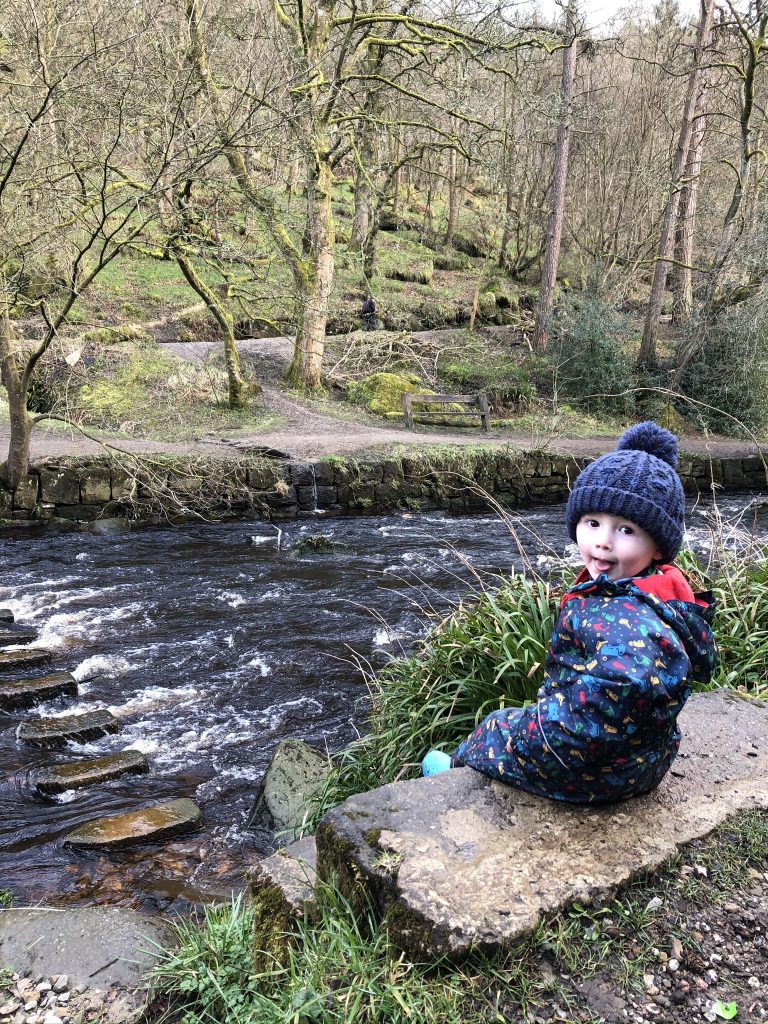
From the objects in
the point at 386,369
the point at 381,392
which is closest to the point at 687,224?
the point at 386,369

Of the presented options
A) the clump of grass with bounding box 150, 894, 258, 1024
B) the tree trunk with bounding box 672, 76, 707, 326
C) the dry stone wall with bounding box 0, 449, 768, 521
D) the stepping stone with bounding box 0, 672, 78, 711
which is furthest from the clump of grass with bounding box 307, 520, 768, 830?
the tree trunk with bounding box 672, 76, 707, 326

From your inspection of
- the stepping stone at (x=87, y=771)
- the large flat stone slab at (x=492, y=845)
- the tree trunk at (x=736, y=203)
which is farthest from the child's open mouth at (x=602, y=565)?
the tree trunk at (x=736, y=203)

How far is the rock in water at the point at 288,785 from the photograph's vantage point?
4.11 m

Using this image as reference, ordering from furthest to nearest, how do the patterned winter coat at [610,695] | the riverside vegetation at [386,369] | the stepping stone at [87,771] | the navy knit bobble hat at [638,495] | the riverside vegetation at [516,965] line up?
the riverside vegetation at [386,369] < the stepping stone at [87,771] < the navy knit bobble hat at [638,495] < the patterned winter coat at [610,695] < the riverside vegetation at [516,965]

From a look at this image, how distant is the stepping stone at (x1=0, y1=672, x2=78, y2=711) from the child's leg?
4.24m

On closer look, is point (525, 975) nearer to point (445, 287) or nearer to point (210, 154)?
point (210, 154)

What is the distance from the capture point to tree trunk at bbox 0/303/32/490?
877 centimetres

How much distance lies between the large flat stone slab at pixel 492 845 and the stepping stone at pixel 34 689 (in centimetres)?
420

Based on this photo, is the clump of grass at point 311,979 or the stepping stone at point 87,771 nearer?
the clump of grass at point 311,979

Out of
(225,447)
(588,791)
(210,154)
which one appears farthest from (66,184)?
(588,791)

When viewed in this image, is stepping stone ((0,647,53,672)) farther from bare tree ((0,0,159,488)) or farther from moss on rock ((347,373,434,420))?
moss on rock ((347,373,434,420))

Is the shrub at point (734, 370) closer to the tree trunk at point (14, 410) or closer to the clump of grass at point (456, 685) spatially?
the tree trunk at point (14, 410)

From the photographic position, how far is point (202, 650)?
6805 millimetres

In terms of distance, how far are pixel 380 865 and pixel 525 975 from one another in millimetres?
430
